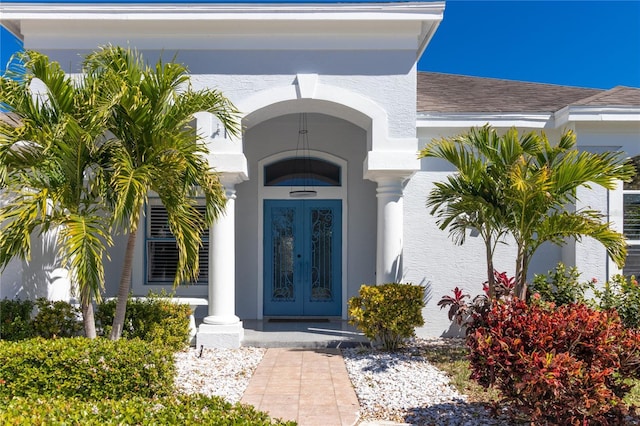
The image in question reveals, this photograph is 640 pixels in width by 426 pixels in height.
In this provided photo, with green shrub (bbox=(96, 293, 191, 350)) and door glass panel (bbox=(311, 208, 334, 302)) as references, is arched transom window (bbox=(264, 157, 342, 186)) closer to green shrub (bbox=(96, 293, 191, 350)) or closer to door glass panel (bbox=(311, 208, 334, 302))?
door glass panel (bbox=(311, 208, 334, 302))

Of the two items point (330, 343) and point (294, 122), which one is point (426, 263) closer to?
point (330, 343)

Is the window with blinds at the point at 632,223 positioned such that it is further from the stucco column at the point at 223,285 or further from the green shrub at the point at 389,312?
the stucco column at the point at 223,285

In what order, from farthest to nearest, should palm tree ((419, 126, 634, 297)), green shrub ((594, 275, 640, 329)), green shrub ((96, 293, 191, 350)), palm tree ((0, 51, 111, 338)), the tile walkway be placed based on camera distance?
green shrub ((594, 275, 640, 329)) → green shrub ((96, 293, 191, 350)) → palm tree ((419, 126, 634, 297)) → palm tree ((0, 51, 111, 338)) → the tile walkway

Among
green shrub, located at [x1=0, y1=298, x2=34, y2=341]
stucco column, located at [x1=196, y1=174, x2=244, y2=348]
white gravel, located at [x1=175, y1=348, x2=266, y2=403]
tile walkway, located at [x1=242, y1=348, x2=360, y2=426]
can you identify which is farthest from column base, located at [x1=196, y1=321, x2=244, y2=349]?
green shrub, located at [x1=0, y1=298, x2=34, y2=341]

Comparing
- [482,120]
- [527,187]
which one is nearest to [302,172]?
[482,120]

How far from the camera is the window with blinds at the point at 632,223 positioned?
918cm

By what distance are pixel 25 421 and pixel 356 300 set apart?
539cm

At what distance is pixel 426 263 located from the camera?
952cm

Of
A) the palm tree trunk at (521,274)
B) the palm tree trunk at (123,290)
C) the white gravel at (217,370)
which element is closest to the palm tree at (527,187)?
the palm tree trunk at (521,274)

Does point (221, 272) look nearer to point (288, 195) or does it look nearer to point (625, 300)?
point (288, 195)

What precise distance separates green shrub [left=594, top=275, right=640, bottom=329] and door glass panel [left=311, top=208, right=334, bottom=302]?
5.02 m

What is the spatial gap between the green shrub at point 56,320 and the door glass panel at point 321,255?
470 cm

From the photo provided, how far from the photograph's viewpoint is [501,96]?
1067 cm

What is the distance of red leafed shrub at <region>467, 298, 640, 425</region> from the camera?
4.21 m
